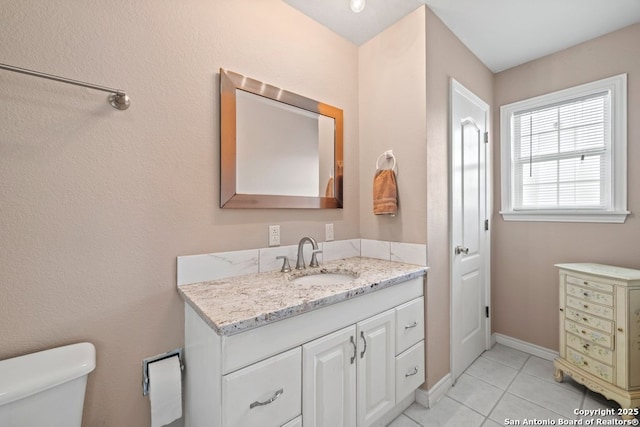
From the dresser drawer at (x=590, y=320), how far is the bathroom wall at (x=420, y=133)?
2.75 feet

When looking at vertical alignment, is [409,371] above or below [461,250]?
below

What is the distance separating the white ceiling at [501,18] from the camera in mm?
1665

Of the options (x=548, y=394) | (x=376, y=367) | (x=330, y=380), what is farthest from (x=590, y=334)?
(x=330, y=380)

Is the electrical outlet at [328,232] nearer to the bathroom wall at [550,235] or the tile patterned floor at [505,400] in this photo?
the tile patterned floor at [505,400]

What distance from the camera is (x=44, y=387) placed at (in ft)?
2.62

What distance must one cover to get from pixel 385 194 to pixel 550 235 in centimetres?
158

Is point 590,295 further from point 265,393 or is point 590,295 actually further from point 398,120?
point 265,393

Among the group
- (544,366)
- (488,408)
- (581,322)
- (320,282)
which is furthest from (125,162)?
(544,366)

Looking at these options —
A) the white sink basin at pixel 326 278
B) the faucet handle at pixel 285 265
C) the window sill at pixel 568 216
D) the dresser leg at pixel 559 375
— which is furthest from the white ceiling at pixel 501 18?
the dresser leg at pixel 559 375

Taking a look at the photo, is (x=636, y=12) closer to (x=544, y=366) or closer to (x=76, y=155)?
(x=544, y=366)

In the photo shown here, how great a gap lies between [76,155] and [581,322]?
2981 millimetres

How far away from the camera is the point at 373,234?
199cm

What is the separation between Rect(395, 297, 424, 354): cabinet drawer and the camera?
147cm

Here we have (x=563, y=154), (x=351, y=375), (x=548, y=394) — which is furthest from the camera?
(x=563, y=154)
